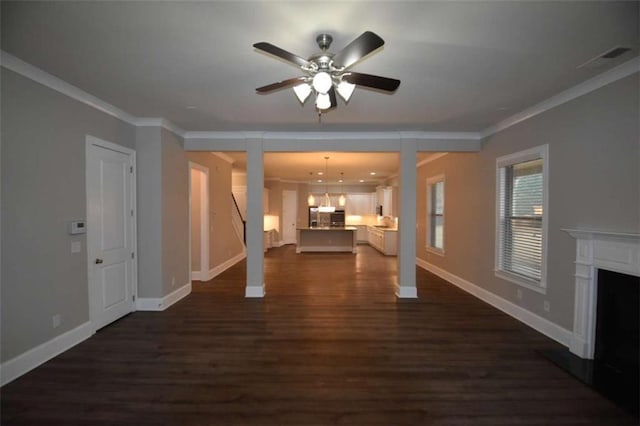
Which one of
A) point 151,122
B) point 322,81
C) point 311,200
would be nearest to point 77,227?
point 151,122

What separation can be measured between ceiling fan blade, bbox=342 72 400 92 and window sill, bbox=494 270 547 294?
319cm

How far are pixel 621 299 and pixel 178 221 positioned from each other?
18.1 feet

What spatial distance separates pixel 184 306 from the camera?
4621mm

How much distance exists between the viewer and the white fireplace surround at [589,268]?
107 inches

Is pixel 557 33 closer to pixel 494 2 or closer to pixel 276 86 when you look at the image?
pixel 494 2

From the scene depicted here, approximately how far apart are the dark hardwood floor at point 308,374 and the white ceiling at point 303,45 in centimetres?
278

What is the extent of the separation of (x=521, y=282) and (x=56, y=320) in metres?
5.46

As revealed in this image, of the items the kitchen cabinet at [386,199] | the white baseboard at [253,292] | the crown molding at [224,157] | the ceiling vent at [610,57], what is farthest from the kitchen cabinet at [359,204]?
the ceiling vent at [610,57]

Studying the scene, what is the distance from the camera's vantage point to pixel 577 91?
3172 millimetres

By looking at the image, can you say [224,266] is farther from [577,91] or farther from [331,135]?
[577,91]

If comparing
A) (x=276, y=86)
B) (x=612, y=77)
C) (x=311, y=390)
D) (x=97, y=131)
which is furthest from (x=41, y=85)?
(x=612, y=77)

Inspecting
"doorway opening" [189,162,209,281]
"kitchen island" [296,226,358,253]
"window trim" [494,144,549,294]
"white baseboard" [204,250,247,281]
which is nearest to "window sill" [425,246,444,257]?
"window trim" [494,144,549,294]

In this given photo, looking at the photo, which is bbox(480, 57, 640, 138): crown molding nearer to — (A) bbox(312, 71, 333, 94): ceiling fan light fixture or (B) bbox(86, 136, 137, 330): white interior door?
(A) bbox(312, 71, 333, 94): ceiling fan light fixture

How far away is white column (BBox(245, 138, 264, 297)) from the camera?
16.8ft
